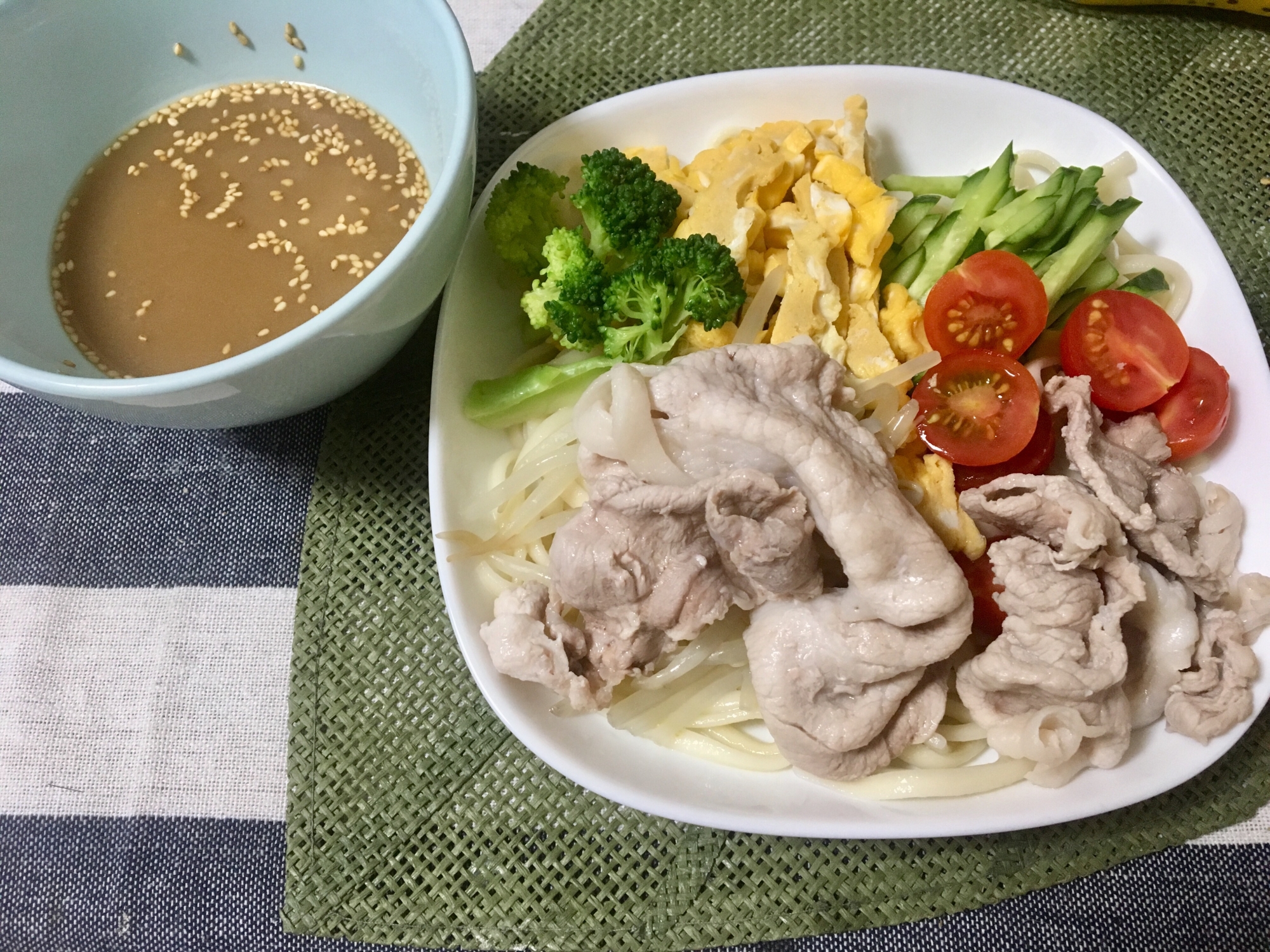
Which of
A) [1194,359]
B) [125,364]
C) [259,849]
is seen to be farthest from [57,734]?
[1194,359]

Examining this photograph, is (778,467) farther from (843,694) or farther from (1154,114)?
(1154,114)

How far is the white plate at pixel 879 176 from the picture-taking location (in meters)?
2.14

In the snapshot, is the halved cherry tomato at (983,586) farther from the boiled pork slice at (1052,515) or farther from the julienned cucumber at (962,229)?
the julienned cucumber at (962,229)

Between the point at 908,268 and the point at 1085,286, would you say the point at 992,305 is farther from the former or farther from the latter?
the point at 1085,286

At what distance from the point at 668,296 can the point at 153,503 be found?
1882 mm

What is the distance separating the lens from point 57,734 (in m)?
2.58

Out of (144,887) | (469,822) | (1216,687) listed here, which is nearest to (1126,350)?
(1216,687)

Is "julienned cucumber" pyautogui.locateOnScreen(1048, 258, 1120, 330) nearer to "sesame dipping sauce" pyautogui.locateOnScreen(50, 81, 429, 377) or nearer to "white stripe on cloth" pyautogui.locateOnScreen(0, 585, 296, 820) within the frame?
"sesame dipping sauce" pyautogui.locateOnScreen(50, 81, 429, 377)

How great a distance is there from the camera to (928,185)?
280 centimetres

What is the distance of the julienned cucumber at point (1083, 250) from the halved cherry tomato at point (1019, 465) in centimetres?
41

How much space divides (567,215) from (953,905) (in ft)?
7.66

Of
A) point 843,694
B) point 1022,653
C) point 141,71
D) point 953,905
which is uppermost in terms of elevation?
point 141,71

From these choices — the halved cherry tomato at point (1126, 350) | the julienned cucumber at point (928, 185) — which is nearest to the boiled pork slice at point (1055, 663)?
the halved cherry tomato at point (1126, 350)

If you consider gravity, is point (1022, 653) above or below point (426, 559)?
above
